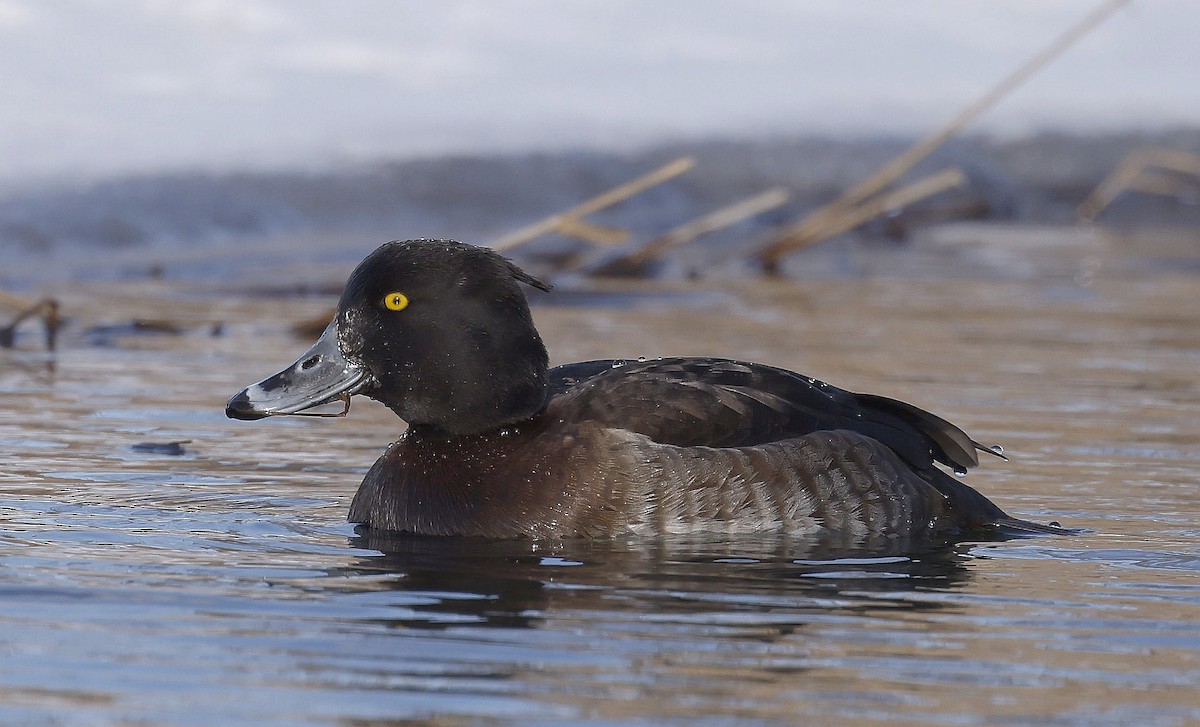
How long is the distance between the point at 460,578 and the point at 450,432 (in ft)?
2.98

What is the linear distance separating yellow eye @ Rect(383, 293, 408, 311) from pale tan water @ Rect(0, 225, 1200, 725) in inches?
24.2

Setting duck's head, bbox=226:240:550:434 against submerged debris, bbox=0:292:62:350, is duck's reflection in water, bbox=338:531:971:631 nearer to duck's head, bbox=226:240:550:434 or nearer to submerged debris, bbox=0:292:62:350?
duck's head, bbox=226:240:550:434

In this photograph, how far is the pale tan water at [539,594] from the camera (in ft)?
11.5

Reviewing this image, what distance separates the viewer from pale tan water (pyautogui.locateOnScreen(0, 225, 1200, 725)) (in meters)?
3.52

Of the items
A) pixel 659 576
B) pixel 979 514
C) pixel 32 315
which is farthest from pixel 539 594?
pixel 32 315

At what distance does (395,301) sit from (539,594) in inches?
50.4

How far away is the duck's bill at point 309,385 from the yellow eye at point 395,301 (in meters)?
0.18

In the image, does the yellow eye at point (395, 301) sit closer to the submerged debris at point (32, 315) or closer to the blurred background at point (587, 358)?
the blurred background at point (587, 358)

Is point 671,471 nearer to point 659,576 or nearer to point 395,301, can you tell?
point 659,576

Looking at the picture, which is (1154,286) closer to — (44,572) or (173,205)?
(173,205)

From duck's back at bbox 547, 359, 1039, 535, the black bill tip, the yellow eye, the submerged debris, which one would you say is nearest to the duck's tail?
duck's back at bbox 547, 359, 1039, 535

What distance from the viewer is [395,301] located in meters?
5.43

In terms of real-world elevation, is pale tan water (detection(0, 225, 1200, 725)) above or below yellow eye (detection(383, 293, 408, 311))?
below

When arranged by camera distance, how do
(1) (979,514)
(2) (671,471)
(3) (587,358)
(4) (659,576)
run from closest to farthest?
1. (4) (659,576)
2. (2) (671,471)
3. (1) (979,514)
4. (3) (587,358)
